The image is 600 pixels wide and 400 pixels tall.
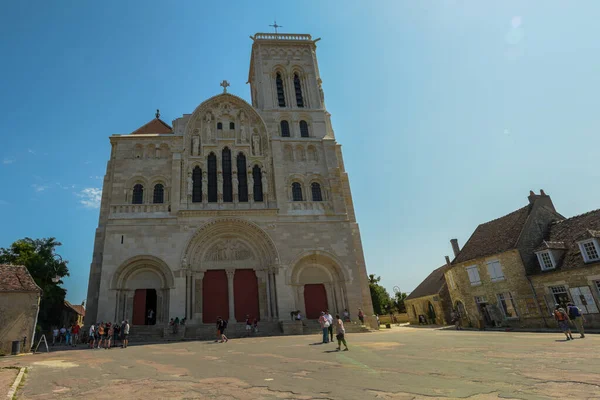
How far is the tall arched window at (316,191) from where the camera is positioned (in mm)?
26656

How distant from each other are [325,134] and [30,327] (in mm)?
22695

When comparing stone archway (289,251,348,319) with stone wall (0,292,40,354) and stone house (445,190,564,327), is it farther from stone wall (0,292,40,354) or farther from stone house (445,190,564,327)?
stone wall (0,292,40,354)

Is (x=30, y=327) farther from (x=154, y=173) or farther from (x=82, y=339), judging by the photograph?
(x=154, y=173)

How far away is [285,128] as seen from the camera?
96.6 ft

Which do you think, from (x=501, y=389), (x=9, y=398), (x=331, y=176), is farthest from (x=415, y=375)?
(x=331, y=176)

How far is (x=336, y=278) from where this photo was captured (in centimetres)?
2423

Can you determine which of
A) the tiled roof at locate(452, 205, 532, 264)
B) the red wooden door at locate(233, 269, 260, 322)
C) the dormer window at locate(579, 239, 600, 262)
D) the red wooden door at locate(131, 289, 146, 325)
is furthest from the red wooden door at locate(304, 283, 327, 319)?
the dormer window at locate(579, 239, 600, 262)

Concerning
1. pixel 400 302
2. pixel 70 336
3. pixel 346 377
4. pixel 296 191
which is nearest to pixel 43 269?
pixel 70 336

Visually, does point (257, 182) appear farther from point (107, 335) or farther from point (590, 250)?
point (590, 250)

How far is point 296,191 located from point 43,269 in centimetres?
2122

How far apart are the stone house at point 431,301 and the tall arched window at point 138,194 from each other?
91.1ft

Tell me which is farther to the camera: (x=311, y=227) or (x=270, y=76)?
(x=270, y=76)

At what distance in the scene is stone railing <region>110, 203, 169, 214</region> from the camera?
23.6 meters

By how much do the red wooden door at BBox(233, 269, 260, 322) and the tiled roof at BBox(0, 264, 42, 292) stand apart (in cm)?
1084
